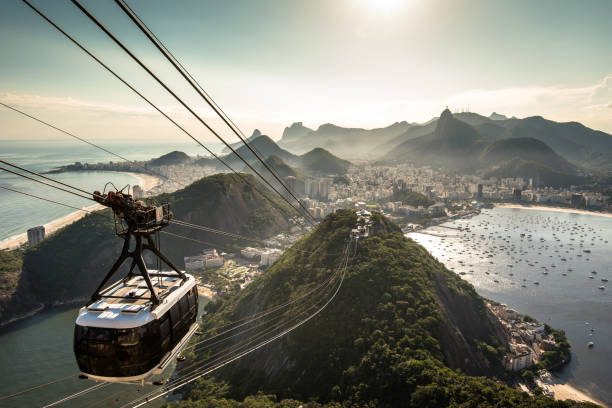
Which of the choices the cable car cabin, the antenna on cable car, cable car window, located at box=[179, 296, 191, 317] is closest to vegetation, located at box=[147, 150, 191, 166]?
cable car window, located at box=[179, 296, 191, 317]

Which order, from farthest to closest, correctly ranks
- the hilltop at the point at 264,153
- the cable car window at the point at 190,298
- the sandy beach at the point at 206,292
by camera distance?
the hilltop at the point at 264,153
the sandy beach at the point at 206,292
the cable car window at the point at 190,298

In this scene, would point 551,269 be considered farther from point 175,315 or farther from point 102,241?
point 102,241

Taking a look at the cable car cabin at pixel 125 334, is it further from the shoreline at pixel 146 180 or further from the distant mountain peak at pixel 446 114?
the distant mountain peak at pixel 446 114

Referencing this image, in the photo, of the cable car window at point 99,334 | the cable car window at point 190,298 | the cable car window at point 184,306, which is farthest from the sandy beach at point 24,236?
the cable car window at point 99,334

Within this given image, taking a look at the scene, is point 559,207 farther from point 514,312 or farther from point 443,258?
point 514,312

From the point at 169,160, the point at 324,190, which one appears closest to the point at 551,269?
the point at 324,190

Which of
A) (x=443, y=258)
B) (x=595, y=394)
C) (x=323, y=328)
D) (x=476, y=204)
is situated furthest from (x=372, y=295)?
(x=476, y=204)
